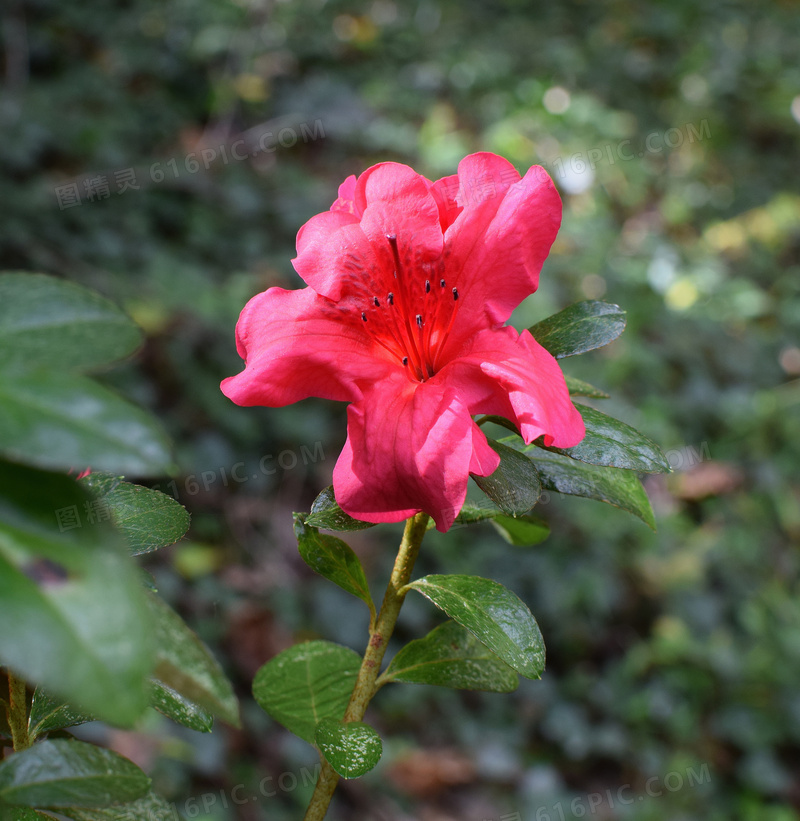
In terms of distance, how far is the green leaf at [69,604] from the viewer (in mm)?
257

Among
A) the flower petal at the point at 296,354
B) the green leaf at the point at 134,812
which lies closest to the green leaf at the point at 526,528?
the flower petal at the point at 296,354

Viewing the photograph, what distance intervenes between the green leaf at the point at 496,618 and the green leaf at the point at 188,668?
18 centimetres

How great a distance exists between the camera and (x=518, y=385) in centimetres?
45

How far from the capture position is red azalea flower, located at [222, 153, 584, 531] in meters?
0.46

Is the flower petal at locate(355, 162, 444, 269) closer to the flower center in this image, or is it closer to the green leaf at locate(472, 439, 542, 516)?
the flower center

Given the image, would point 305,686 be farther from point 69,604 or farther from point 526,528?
point 69,604

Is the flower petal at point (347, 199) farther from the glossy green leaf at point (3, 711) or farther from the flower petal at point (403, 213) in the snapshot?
the glossy green leaf at point (3, 711)

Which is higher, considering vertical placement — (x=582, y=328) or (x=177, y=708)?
(x=582, y=328)

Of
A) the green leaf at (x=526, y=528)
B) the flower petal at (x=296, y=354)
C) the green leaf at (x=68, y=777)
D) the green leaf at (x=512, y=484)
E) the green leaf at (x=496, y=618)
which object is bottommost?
the green leaf at (x=526, y=528)

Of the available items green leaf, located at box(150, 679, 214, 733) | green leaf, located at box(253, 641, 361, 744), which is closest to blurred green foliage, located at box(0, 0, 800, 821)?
green leaf, located at box(253, 641, 361, 744)

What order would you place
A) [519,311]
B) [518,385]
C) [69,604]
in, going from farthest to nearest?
1. [519,311]
2. [518,385]
3. [69,604]

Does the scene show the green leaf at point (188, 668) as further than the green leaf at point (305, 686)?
No

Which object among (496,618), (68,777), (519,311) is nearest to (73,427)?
(68,777)

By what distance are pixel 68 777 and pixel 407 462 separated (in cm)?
25
